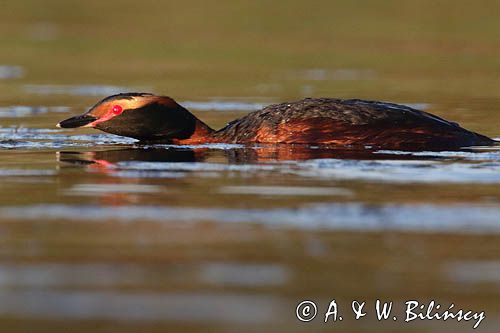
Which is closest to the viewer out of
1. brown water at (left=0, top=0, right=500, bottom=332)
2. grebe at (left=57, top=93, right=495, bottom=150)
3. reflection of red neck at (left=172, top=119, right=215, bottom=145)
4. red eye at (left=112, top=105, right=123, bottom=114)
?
brown water at (left=0, top=0, right=500, bottom=332)

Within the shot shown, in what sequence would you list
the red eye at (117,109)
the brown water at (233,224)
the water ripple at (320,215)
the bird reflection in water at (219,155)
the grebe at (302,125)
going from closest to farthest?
1. the brown water at (233,224)
2. the water ripple at (320,215)
3. the bird reflection in water at (219,155)
4. the grebe at (302,125)
5. the red eye at (117,109)

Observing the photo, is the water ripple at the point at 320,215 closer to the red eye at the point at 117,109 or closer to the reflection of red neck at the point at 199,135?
the red eye at the point at 117,109

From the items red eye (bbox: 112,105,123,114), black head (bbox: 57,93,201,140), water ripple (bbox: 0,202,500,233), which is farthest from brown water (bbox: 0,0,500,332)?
red eye (bbox: 112,105,123,114)

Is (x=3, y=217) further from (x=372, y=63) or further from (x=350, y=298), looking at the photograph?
(x=372, y=63)

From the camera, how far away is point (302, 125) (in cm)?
1206

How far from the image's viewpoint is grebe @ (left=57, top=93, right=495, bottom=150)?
38.7ft

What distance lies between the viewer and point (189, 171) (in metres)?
10.3

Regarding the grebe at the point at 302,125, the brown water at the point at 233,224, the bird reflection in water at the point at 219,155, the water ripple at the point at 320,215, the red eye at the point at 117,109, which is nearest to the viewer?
the brown water at the point at 233,224

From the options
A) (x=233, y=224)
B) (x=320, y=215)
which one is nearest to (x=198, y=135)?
(x=320, y=215)

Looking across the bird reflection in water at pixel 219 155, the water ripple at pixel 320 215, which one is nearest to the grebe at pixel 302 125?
the bird reflection in water at pixel 219 155

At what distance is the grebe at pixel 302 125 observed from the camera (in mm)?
11805

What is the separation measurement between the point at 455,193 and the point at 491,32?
71.9 ft

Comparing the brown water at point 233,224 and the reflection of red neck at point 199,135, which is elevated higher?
the reflection of red neck at point 199,135

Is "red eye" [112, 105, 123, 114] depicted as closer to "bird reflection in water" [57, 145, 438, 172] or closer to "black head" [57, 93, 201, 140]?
"black head" [57, 93, 201, 140]
